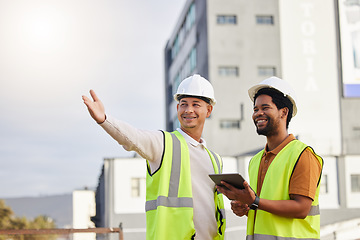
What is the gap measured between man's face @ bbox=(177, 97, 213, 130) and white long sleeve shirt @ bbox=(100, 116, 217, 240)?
12cm

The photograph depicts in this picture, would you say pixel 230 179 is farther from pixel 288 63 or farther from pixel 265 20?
pixel 265 20

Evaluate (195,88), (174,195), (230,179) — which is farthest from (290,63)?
(230,179)

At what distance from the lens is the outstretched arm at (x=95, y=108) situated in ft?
13.3

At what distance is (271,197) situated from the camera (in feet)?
14.9

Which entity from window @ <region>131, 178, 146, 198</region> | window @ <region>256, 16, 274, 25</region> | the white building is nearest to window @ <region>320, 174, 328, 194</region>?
the white building

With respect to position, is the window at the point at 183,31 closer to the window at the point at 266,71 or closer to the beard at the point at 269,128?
the window at the point at 266,71

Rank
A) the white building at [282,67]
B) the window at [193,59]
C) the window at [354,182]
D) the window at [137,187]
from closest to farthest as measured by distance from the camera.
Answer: the window at [354,182]
the window at [137,187]
the white building at [282,67]
the window at [193,59]

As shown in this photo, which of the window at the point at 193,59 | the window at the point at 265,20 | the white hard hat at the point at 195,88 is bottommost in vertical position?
the white hard hat at the point at 195,88

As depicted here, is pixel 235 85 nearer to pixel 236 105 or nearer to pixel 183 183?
pixel 236 105

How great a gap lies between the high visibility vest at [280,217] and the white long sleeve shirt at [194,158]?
45 centimetres

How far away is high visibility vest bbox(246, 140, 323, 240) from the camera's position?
14.6 feet

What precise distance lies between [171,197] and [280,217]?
3.08ft

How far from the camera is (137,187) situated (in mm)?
39219

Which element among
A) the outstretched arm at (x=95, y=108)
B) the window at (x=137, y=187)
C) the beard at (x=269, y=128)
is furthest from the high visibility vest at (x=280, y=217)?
the window at (x=137, y=187)
